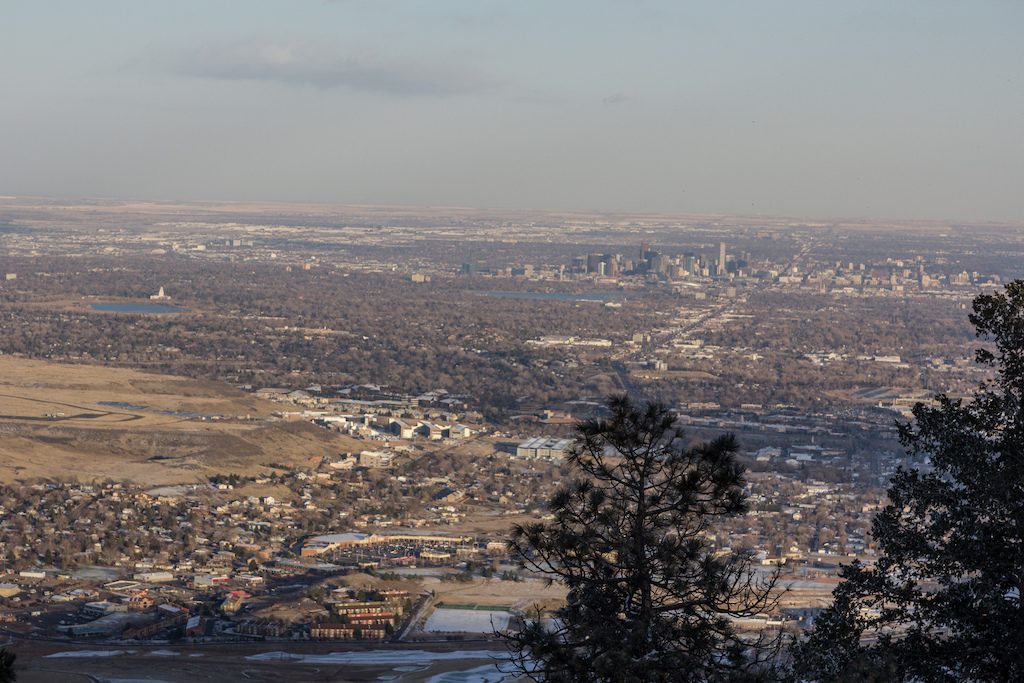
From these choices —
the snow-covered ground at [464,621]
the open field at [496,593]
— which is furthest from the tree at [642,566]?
the open field at [496,593]

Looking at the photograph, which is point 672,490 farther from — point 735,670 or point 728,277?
point 728,277

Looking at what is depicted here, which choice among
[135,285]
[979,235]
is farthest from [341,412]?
[979,235]

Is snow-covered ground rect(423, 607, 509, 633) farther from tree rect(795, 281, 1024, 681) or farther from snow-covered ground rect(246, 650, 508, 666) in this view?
tree rect(795, 281, 1024, 681)

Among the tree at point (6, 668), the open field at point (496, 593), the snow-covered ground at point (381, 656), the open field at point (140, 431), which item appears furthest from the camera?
the open field at point (140, 431)

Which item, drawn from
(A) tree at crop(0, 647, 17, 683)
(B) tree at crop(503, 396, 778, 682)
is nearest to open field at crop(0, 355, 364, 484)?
(B) tree at crop(503, 396, 778, 682)

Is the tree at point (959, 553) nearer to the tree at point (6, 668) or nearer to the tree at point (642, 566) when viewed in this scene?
the tree at point (642, 566)
